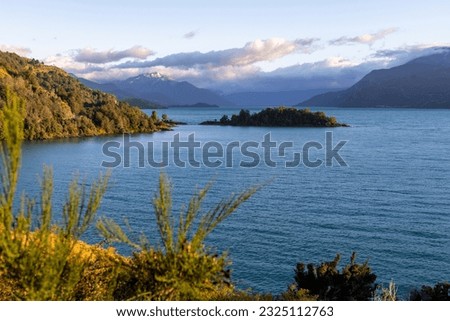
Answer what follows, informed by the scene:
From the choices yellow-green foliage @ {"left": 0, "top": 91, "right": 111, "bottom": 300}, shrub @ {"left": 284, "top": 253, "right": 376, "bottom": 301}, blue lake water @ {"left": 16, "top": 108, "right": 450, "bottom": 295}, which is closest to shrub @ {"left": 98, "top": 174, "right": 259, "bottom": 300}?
yellow-green foliage @ {"left": 0, "top": 91, "right": 111, "bottom": 300}

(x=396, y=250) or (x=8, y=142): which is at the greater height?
(x=8, y=142)

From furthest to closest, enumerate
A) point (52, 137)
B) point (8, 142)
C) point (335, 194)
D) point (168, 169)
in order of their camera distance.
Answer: point (52, 137), point (168, 169), point (335, 194), point (8, 142)

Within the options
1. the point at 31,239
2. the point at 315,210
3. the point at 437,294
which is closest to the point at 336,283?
the point at 437,294

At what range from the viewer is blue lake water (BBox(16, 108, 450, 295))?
137ft

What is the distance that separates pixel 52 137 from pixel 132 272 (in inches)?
6561

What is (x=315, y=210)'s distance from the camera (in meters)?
58.9

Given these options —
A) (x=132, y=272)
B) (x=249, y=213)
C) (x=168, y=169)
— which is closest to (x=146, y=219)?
(x=249, y=213)

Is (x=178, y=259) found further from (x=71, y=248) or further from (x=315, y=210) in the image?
(x=315, y=210)

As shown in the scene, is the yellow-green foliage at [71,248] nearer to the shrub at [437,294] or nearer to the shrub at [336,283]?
the shrub at [336,283]

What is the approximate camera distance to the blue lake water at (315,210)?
41.6 metres

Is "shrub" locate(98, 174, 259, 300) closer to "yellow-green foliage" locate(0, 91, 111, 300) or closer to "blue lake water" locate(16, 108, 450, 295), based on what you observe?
"yellow-green foliage" locate(0, 91, 111, 300)
